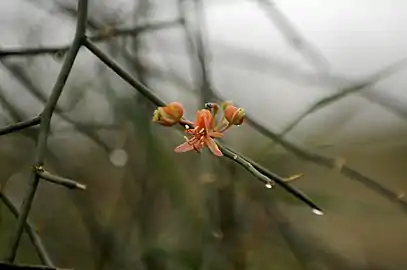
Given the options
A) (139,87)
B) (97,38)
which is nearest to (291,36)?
(97,38)

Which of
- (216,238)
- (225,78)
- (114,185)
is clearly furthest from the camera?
(225,78)

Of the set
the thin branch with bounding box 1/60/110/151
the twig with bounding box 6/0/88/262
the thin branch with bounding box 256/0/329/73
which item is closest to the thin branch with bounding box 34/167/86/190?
the twig with bounding box 6/0/88/262

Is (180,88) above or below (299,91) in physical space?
below

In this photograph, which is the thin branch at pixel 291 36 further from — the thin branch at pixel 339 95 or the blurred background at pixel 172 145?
the thin branch at pixel 339 95

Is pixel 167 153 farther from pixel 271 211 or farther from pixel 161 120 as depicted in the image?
pixel 161 120

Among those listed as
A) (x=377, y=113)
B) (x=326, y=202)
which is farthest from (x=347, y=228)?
(x=377, y=113)
